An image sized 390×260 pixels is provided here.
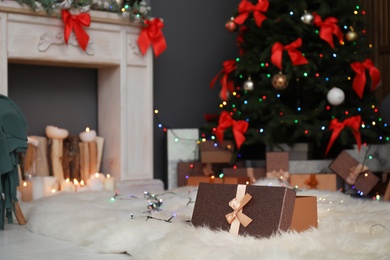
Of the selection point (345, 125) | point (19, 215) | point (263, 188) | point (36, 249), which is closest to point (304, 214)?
point (263, 188)

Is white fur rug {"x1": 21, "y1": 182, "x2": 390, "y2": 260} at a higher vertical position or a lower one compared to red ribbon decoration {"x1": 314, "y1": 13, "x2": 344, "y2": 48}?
lower

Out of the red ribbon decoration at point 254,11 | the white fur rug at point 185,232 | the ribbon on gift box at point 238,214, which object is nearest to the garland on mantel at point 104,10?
the red ribbon decoration at point 254,11

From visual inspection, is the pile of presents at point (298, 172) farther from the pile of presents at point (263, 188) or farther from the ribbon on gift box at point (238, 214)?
the ribbon on gift box at point (238, 214)

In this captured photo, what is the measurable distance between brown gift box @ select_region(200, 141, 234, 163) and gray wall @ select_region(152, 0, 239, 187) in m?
0.53

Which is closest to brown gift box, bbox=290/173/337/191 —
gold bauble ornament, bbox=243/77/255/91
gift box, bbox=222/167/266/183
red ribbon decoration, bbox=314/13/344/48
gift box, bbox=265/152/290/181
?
gift box, bbox=265/152/290/181

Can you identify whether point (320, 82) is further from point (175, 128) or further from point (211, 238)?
point (211, 238)

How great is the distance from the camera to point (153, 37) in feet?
15.3

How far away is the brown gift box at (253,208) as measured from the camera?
231 centimetres

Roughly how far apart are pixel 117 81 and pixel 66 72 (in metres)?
0.41

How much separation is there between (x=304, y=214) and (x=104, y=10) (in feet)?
8.53

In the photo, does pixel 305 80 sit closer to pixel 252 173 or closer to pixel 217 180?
pixel 252 173

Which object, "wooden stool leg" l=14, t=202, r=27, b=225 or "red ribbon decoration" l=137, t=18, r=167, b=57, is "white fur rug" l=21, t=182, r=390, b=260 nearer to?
"wooden stool leg" l=14, t=202, r=27, b=225

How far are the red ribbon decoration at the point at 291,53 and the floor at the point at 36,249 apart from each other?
81.4 inches

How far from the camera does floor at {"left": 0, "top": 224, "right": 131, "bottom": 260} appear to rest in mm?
2406
